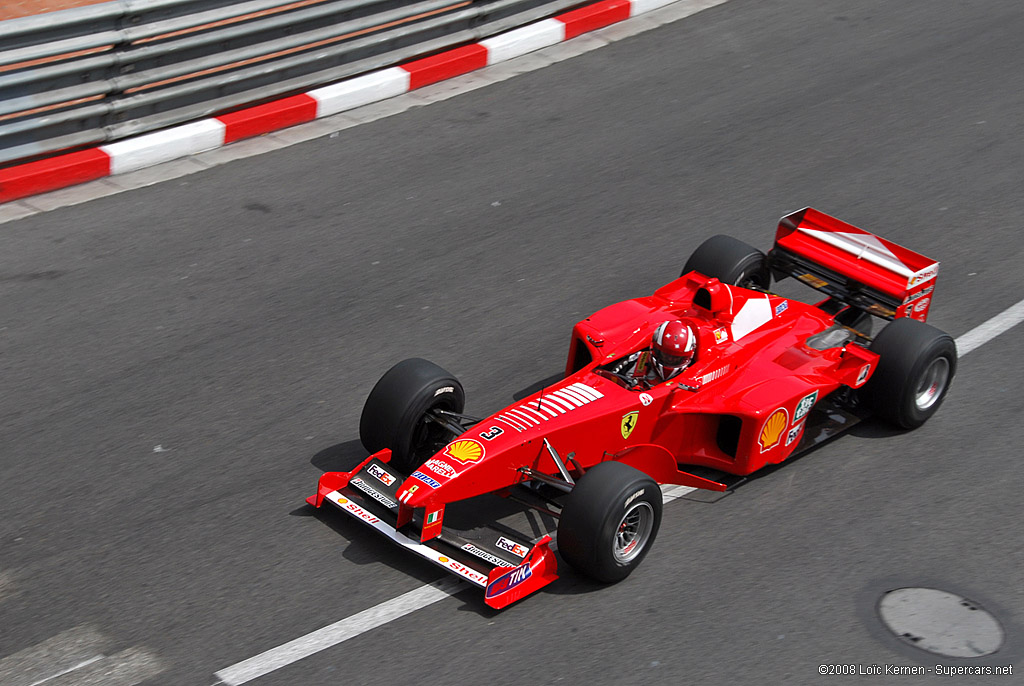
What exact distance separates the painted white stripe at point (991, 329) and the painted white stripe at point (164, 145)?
6.26 m

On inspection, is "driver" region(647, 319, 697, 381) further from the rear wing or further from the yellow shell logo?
the rear wing

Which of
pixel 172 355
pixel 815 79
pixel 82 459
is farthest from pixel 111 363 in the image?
pixel 815 79

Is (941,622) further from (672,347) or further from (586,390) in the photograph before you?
(586,390)

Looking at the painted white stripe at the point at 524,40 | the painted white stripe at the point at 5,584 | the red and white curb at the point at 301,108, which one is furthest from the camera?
the painted white stripe at the point at 524,40

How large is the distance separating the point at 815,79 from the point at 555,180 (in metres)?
3.37

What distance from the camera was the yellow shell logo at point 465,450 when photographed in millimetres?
6090

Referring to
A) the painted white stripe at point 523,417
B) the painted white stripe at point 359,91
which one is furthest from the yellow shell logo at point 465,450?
the painted white stripe at point 359,91

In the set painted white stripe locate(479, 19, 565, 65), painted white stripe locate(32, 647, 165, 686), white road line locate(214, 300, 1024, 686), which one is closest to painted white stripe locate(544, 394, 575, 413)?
white road line locate(214, 300, 1024, 686)

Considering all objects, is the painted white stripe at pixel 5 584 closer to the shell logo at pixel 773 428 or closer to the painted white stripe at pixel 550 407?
the painted white stripe at pixel 550 407

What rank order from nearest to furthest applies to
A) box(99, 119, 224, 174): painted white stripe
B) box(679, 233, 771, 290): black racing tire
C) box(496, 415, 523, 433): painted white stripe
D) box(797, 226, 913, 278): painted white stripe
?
box(496, 415, 523, 433): painted white stripe < box(797, 226, 913, 278): painted white stripe < box(679, 233, 771, 290): black racing tire < box(99, 119, 224, 174): painted white stripe

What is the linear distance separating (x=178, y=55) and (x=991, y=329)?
681 cm

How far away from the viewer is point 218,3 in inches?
414

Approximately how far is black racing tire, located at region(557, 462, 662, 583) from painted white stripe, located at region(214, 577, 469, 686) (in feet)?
2.02

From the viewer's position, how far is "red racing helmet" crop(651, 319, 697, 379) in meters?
6.52
